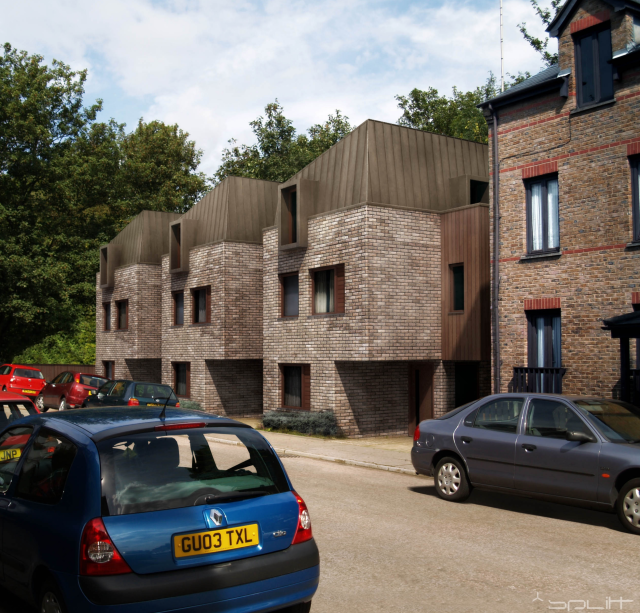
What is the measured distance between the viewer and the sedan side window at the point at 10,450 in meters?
5.38

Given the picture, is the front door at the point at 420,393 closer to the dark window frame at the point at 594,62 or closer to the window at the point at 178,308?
the dark window frame at the point at 594,62

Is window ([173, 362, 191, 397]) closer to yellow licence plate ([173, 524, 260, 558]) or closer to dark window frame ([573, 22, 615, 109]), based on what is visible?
dark window frame ([573, 22, 615, 109])

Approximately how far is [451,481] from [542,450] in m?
1.61

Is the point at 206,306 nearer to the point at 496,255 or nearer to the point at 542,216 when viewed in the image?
the point at 496,255

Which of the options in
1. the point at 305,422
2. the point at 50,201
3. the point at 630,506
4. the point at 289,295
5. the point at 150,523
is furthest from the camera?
the point at 50,201

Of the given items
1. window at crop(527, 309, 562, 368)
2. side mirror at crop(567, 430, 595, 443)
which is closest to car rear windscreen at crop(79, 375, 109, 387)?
window at crop(527, 309, 562, 368)

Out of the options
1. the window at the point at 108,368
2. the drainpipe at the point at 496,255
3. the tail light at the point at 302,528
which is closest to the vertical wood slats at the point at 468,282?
the drainpipe at the point at 496,255

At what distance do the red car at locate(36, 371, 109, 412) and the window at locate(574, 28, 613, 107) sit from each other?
57.5 feet

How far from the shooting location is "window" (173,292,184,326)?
28734 millimetres

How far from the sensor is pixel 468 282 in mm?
19266

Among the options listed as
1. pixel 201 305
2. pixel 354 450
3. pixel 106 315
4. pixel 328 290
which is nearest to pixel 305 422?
pixel 354 450

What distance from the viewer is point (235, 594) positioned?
4250 millimetres

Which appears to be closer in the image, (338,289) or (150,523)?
(150,523)

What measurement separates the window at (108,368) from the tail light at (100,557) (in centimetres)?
3181
